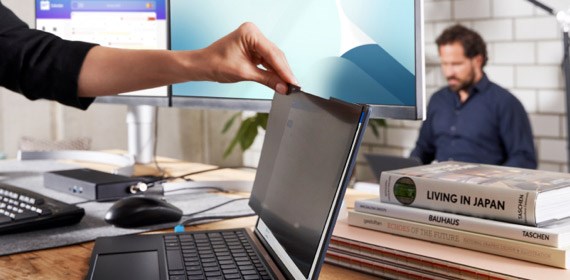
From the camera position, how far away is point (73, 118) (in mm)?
4324

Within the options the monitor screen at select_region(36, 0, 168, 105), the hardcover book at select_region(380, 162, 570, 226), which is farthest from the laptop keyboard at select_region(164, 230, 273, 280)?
the monitor screen at select_region(36, 0, 168, 105)

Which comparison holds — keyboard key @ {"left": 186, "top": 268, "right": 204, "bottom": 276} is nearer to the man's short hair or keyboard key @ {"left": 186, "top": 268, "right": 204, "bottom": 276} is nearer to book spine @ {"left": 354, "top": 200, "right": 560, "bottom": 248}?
book spine @ {"left": 354, "top": 200, "right": 560, "bottom": 248}

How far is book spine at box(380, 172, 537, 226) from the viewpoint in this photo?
0.90 m

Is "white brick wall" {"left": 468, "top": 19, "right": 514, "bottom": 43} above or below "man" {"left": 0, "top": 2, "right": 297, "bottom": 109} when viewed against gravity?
above

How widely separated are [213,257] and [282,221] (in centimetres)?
11

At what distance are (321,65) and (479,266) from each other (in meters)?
0.58

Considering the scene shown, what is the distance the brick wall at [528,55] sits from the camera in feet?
11.5

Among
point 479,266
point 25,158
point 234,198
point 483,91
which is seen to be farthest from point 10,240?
point 483,91

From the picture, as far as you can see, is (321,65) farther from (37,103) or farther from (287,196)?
(37,103)

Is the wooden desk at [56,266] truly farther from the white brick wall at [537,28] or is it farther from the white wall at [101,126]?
the white wall at [101,126]

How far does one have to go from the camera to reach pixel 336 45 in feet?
4.36

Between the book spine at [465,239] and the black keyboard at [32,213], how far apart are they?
492 mm

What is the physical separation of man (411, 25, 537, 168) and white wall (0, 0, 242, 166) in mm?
1721

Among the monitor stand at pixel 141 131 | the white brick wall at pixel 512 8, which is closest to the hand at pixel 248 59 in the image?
the monitor stand at pixel 141 131
